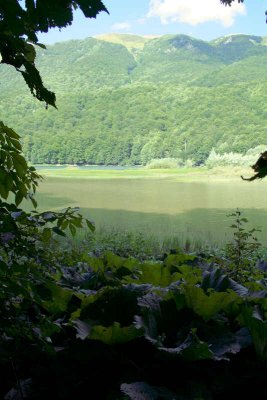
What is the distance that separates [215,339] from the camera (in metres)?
1.55

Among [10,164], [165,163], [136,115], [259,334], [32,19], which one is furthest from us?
[136,115]

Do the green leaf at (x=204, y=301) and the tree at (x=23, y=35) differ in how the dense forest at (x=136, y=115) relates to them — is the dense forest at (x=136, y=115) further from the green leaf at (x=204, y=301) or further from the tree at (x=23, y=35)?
the tree at (x=23, y=35)

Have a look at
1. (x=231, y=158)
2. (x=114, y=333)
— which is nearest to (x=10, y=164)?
(x=114, y=333)

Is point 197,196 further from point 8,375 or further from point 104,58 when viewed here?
point 104,58

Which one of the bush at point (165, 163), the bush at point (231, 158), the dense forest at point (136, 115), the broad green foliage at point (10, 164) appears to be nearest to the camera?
the broad green foliage at point (10, 164)

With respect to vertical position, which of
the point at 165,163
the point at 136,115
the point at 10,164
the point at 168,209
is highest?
the point at 136,115

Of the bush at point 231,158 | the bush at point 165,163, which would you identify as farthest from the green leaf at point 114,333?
the bush at point 165,163

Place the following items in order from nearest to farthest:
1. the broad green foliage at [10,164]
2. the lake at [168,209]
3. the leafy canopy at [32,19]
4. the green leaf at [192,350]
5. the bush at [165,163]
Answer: the leafy canopy at [32,19], the broad green foliage at [10,164], the green leaf at [192,350], the lake at [168,209], the bush at [165,163]

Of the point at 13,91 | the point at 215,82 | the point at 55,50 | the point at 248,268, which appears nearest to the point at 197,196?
the point at 248,268

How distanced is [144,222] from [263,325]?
46.5ft

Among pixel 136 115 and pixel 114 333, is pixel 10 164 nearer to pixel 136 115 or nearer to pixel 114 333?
pixel 114 333

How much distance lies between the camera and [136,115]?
68.8 m

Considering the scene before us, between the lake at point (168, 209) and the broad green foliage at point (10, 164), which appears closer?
the broad green foliage at point (10, 164)

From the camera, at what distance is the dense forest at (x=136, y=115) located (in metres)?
56.4
